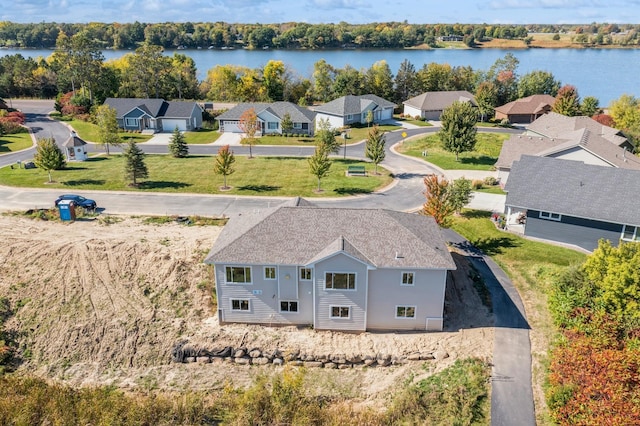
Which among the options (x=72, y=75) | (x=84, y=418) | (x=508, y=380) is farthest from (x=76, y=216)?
(x=72, y=75)

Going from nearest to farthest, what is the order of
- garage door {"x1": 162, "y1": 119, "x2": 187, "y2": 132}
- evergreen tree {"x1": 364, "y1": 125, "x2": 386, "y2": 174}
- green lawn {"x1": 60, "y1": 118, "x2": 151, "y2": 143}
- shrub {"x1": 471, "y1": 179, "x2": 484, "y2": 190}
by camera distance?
shrub {"x1": 471, "y1": 179, "x2": 484, "y2": 190} < evergreen tree {"x1": 364, "y1": 125, "x2": 386, "y2": 174} < green lawn {"x1": 60, "y1": 118, "x2": 151, "y2": 143} < garage door {"x1": 162, "y1": 119, "x2": 187, "y2": 132}

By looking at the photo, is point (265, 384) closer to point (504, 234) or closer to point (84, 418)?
point (84, 418)

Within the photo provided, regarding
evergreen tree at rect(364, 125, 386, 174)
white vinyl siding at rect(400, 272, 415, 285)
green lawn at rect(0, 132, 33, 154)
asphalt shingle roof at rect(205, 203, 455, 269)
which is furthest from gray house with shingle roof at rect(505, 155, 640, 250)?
green lawn at rect(0, 132, 33, 154)

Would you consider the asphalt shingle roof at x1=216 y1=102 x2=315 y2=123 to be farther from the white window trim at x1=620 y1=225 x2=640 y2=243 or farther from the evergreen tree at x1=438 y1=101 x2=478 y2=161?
the white window trim at x1=620 y1=225 x2=640 y2=243

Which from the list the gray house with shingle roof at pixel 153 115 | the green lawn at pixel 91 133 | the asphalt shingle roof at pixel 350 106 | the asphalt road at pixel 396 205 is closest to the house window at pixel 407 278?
the asphalt road at pixel 396 205

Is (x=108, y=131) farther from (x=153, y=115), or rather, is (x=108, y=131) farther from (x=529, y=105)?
(x=529, y=105)

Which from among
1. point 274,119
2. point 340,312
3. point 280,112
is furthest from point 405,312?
point 280,112

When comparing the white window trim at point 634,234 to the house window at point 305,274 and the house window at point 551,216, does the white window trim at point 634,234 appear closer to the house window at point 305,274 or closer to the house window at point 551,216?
the house window at point 551,216
